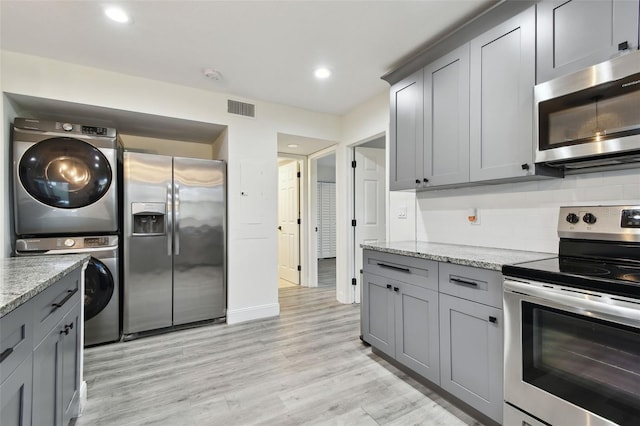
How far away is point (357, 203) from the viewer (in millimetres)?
4066

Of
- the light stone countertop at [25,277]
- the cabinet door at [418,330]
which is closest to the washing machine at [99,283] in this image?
the light stone countertop at [25,277]

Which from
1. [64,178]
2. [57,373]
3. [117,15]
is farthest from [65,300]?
[117,15]

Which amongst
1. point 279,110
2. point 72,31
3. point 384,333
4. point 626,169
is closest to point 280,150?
point 279,110

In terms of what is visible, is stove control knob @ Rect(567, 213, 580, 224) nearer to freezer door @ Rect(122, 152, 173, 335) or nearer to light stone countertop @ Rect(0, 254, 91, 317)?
light stone countertop @ Rect(0, 254, 91, 317)

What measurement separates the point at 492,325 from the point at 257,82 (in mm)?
2897

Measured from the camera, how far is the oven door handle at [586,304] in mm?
1086

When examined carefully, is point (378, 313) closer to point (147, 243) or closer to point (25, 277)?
point (25, 277)

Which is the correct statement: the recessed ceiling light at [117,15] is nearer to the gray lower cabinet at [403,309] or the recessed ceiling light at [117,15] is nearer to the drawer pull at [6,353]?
the drawer pull at [6,353]

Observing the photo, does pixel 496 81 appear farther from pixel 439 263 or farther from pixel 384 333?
pixel 384 333

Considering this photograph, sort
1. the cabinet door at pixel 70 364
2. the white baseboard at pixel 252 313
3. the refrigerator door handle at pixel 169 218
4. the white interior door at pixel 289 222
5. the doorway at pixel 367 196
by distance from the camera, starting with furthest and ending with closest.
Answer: the white interior door at pixel 289 222 < the doorway at pixel 367 196 < the white baseboard at pixel 252 313 < the refrigerator door handle at pixel 169 218 < the cabinet door at pixel 70 364

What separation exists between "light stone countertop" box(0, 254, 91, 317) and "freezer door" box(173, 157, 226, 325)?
1356 millimetres

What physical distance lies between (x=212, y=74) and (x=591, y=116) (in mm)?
2891

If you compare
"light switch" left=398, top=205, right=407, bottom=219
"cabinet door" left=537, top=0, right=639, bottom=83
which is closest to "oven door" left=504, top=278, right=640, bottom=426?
"cabinet door" left=537, top=0, right=639, bottom=83

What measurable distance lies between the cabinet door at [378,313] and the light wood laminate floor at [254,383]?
0.55 feet
